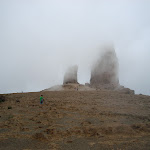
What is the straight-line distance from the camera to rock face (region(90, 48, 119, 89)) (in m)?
47.7

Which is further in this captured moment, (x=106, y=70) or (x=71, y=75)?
(x=106, y=70)

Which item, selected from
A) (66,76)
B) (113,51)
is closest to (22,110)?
(66,76)

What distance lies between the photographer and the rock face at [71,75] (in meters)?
44.3

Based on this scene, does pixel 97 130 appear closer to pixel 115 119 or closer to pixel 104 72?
pixel 115 119

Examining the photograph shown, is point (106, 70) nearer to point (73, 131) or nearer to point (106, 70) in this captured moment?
point (106, 70)

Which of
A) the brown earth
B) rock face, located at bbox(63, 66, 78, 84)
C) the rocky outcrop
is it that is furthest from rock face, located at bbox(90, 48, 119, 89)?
the brown earth

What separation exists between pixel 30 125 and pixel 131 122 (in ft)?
25.1

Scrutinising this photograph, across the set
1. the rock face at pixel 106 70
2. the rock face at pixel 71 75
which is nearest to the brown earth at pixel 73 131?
the rock face at pixel 71 75

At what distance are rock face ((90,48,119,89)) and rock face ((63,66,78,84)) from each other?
6936 millimetres

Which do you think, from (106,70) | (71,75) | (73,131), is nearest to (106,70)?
(106,70)

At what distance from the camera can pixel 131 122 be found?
11.9 metres

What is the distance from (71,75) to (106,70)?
11950 mm

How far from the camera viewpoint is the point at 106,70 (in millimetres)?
48906

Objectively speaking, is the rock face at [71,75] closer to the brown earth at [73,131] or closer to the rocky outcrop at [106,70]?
the rocky outcrop at [106,70]
